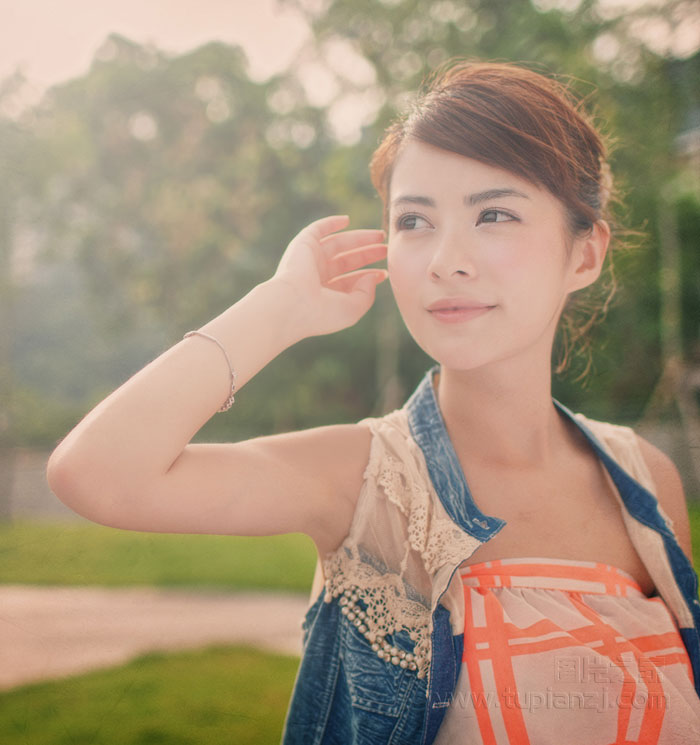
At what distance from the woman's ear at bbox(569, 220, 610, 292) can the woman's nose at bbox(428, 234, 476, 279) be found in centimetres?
34

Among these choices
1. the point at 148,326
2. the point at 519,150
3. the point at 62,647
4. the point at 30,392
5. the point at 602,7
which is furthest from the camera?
the point at 148,326

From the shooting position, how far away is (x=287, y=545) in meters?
5.49

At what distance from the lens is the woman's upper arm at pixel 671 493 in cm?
155

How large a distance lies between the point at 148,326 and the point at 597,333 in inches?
287

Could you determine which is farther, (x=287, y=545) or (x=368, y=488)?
(x=287, y=545)

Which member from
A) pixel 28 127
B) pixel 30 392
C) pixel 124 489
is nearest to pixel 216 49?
pixel 28 127

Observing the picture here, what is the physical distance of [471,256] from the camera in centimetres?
122

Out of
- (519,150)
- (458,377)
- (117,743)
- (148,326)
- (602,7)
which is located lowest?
(117,743)

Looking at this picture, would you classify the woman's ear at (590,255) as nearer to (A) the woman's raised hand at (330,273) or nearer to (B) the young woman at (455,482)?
(B) the young woman at (455,482)

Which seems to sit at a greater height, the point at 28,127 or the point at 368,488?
the point at 28,127

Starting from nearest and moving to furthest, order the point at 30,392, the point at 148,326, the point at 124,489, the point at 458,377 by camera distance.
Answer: the point at 124,489 < the point at 458,377 < the point at 30,392 < the point at 148,326

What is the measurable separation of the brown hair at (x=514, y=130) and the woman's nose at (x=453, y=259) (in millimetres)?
170

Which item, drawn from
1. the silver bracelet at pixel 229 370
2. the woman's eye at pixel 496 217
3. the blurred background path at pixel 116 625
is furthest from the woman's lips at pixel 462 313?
the blurred background path at pixel 116 625

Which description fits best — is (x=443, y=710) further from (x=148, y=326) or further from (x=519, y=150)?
(x=148, y=326)
